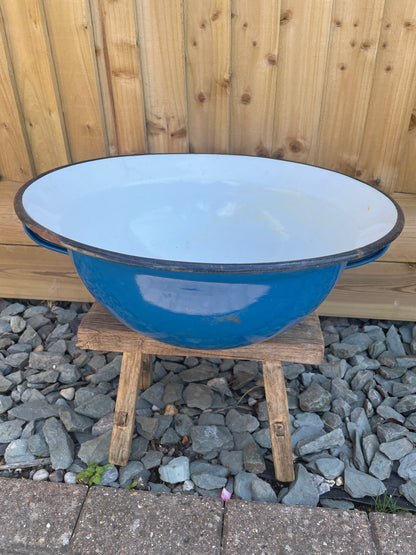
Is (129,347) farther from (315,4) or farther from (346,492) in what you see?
(315,4)

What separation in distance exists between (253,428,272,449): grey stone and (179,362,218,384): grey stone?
0.30 metres

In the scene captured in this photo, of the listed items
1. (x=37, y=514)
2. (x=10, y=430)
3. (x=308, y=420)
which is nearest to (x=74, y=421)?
(x=10, y=430)

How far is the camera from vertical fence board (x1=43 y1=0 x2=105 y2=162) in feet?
4.90

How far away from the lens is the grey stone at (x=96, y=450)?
1.34 m

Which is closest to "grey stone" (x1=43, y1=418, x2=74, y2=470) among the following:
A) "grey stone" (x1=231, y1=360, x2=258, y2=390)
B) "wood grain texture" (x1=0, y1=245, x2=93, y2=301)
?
"grey stone" (x1=231, y1=360, x2=258, y2=390)

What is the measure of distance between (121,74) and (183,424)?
1.21 meters

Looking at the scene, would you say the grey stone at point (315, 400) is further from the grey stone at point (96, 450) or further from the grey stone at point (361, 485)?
the grey stone at point (96, 450)

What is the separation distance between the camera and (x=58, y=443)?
4.51 feet

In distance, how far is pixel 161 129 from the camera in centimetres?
166

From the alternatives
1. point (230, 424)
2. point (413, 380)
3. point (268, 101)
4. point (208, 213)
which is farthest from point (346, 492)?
point (268, 101)

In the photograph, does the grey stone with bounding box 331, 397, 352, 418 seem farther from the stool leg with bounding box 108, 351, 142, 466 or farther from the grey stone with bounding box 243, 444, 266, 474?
the stool leg with bounding box 108, 351, 142, 466

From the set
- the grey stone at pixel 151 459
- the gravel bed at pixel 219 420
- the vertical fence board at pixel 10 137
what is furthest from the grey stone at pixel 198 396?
the vertical fence board at pixel 10 137

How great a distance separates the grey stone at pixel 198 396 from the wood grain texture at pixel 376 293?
2.22 feet

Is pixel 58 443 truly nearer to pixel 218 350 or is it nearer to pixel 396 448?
pixel 218 350
